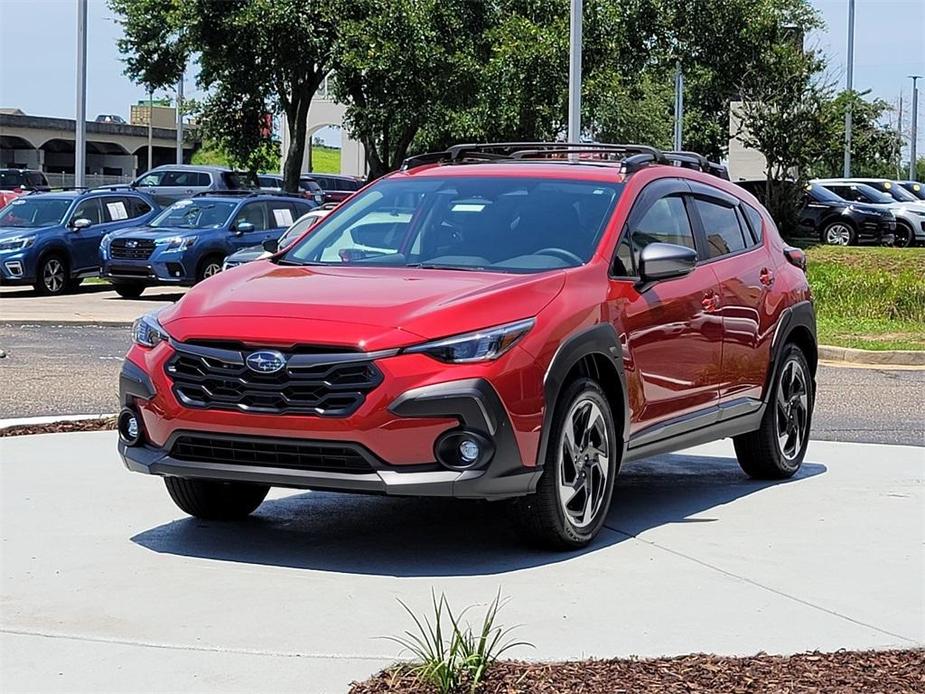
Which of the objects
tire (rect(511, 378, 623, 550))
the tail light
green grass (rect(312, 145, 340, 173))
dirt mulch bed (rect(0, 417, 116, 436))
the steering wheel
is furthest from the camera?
green grass (rect(312, 145, 340, 173))

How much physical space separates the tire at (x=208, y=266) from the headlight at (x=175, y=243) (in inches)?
13.9

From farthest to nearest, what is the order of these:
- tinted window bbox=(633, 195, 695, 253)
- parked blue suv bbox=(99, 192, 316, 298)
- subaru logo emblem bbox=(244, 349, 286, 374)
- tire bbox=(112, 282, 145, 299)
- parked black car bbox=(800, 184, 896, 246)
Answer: parked black car bbox=(800, 184, 896, 246)
tire bbox=(112, 282, 145, 299)
parked blue suv bbox=(99, 192, 316, 298)
tinted window bbox=(633, 195, 695, 253)
subaru logo emblem bbox=(244, 349, 286, 374)

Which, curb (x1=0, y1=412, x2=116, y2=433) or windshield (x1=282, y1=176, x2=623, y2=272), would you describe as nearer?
windshield (x1=282, y1=176, x2=623, y2=272)

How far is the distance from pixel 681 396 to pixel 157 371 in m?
2.65

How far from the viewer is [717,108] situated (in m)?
77.2

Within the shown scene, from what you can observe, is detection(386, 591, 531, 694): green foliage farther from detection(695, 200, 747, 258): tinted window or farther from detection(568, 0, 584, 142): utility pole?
detection(568, 0, 584, 142): utility pole

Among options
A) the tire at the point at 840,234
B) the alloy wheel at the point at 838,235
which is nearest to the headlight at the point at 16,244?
the alloy wheel at the point at 838,235

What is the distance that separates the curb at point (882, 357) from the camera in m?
17.3

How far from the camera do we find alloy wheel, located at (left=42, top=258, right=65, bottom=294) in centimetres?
2612

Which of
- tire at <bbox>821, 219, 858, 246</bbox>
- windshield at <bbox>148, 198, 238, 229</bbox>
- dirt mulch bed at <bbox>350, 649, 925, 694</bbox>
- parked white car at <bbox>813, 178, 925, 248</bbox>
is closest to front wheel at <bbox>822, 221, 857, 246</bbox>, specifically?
tire at <bbox>821, 219, 858, 246</bbox>

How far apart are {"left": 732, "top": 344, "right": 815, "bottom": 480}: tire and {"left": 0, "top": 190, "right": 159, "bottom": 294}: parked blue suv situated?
1859 centimetres

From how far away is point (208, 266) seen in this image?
A: 82.7 ft

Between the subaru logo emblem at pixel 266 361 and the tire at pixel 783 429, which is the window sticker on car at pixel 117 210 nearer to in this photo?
the tire at pixel 783 429

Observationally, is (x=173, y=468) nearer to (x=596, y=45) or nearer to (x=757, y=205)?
(x=757, y=205)
